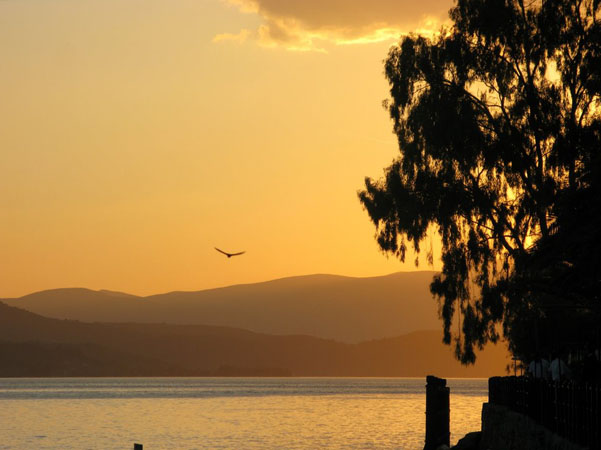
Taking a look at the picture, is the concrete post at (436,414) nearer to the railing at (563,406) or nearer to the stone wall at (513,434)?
the stone wall at (513,434)

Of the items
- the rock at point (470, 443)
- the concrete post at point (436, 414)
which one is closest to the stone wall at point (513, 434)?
the rock at point (470, 443)

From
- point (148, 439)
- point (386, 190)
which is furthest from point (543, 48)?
point (148, 439)

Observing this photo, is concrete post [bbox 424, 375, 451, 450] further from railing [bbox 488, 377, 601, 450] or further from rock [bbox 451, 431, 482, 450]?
railing [bbox 488, 377, 601, 450]

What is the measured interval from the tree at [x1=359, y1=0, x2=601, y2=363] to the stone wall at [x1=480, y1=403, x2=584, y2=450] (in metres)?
4.60

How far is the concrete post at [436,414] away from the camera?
46312 millimetres

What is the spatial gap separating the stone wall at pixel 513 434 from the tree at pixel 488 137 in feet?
15.1

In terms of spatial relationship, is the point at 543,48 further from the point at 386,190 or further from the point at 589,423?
the point at 589,423

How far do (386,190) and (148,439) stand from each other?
37.7 m

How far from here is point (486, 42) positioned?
41406mm

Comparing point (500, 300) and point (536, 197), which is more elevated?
point (536, 197)

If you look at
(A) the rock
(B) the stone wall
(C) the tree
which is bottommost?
(A) the rock

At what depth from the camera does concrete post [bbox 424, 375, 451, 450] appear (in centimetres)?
4631

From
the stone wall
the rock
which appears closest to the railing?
the stone wall

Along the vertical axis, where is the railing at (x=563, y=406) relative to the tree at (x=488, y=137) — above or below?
below
